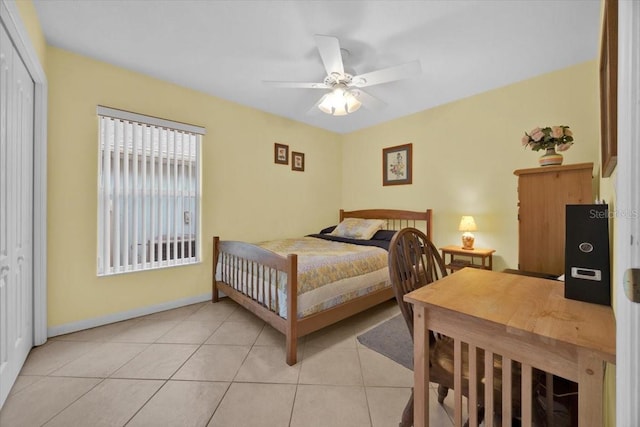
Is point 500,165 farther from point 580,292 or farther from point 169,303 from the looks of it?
point 169,303

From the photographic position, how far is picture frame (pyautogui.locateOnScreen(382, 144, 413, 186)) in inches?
148

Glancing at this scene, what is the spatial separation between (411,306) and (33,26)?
3100 mm

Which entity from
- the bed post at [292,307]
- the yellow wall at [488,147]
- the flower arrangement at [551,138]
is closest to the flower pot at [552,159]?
the flower arrangement at [551,138]

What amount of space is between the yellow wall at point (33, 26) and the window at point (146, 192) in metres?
0.52

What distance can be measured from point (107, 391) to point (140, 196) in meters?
1.74

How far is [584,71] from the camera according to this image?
7.93 ft

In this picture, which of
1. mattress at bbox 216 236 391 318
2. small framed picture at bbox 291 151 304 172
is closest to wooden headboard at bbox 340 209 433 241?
mattress at bbox 216 236 391 318

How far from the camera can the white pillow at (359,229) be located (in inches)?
139

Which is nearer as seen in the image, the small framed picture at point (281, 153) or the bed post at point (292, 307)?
the bed post at point (292, 307)

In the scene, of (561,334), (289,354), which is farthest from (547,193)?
(289,354)

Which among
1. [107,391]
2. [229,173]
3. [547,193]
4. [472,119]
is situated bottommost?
[107,391]

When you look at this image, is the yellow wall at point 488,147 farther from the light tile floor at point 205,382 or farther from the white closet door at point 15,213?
the white closet door at point 15,213

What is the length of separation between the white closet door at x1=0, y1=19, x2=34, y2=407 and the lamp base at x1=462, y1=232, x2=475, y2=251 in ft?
12.5

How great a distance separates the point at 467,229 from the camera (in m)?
2.92
